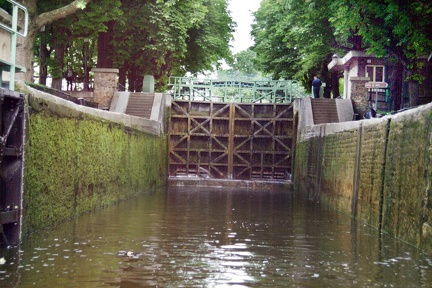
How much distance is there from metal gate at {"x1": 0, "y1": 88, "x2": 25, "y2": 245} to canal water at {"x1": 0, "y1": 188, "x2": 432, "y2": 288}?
0.28m

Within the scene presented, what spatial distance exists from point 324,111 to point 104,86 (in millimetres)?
8187

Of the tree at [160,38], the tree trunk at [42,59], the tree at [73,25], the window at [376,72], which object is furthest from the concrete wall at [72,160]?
the window at [376,72]

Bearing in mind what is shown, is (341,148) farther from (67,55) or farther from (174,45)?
(67,55)

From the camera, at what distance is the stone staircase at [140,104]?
76.7ft

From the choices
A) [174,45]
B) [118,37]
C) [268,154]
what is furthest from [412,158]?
[118,37]

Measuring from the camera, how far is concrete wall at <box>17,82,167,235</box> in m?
8.21

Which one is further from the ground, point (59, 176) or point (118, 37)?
point (118, 37)

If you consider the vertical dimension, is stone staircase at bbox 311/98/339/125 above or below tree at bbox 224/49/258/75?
below

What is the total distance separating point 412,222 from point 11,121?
5.35 metres

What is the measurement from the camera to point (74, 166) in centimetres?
1028

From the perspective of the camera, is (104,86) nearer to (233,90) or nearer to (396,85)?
(233,90)

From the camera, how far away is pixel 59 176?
9.39m

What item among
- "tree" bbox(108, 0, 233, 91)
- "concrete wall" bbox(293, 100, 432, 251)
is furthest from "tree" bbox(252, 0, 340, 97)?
"concrete wall" bbox(293, 100, 432, 251)

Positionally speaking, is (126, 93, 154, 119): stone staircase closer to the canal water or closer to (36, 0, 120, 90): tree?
(36, 0, 120, 90): tree
